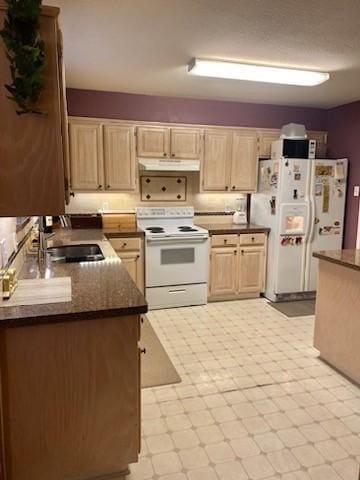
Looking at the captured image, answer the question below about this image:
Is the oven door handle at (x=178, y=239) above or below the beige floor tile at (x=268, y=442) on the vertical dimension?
above

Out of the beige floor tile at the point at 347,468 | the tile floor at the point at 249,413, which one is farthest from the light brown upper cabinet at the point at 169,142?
the beige floor tile at the point at 347,468

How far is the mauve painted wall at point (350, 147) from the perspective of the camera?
4387 mm

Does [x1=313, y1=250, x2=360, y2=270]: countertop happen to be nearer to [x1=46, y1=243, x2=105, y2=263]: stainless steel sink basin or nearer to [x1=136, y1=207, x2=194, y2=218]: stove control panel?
[x1=46, y1=243, x2=105, y2=263]: stainless steel sink basin

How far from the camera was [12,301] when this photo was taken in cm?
168

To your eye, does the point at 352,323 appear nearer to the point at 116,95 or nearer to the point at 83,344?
the point at 83,344

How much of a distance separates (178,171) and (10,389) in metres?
3.46

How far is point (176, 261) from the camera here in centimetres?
421

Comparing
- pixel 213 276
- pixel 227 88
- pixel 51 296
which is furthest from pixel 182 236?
pixel 51 296

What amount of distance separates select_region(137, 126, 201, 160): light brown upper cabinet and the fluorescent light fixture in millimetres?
1082

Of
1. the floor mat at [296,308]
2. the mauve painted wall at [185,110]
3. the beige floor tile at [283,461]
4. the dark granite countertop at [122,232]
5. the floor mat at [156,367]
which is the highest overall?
the mauve painted wall at [185,110]

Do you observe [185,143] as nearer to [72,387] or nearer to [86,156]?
[86,156]

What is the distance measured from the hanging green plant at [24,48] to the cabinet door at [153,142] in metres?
2.70

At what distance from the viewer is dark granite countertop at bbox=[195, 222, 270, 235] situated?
14.2 ft

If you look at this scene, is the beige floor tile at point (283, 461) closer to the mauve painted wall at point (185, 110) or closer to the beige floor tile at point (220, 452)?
the beige floor tile at point (220, 452)
